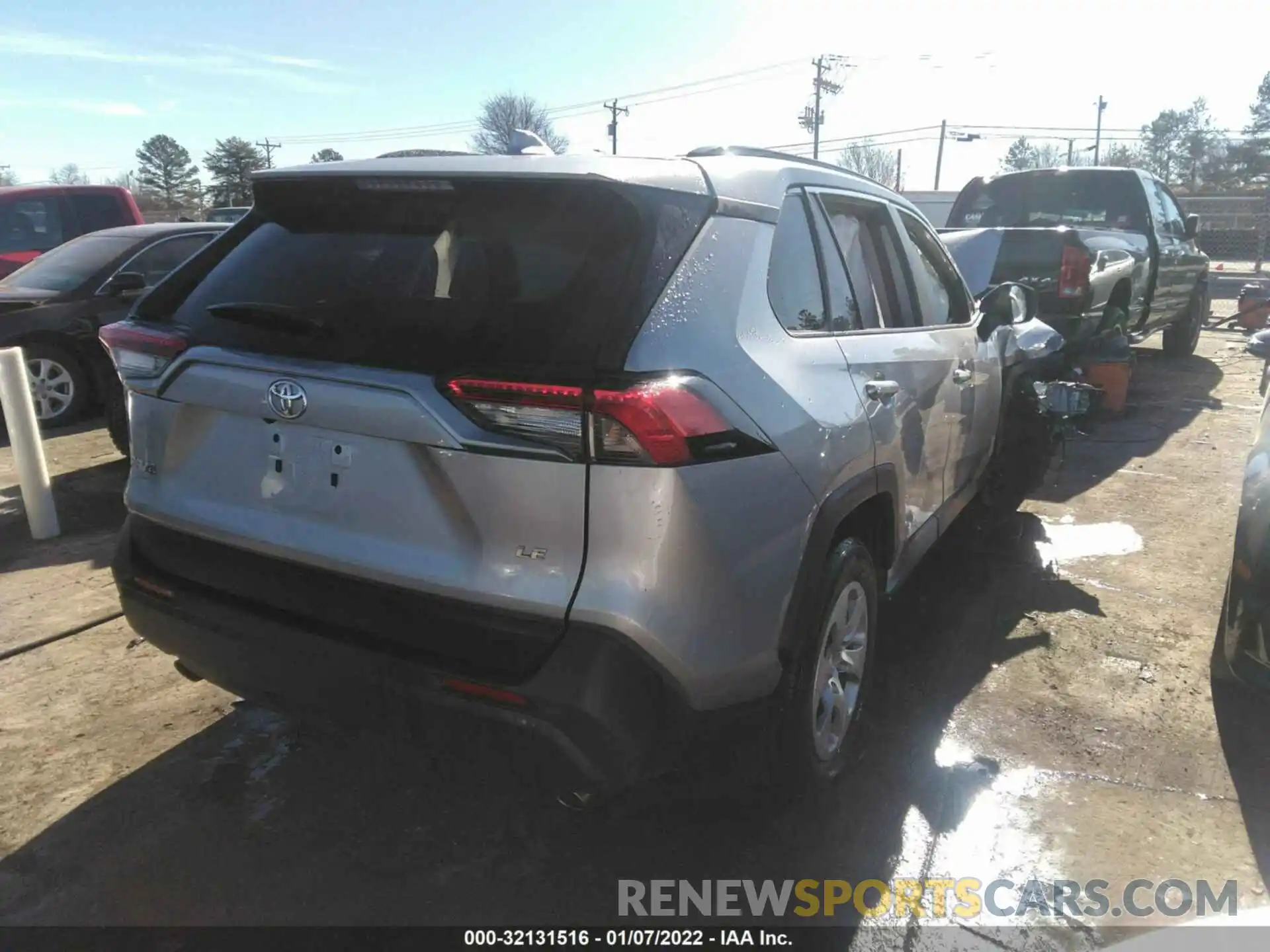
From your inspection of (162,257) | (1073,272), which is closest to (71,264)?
(162,257)

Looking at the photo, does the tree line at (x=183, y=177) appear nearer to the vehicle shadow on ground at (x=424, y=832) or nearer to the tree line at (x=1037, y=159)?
the tree line at (x=1037, y=159)

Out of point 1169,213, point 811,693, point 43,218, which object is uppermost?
point 43,218

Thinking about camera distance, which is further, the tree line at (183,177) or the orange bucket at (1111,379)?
the tree line at (183,177)

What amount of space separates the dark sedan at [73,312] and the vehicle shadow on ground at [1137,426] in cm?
706

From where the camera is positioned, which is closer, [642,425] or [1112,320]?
[642,425]

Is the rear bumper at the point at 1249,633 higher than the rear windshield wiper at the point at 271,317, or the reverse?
the rear windshield wiper at the point at 271,317

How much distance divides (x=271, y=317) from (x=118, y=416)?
4511mm

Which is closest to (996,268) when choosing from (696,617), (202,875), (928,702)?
(928,702)

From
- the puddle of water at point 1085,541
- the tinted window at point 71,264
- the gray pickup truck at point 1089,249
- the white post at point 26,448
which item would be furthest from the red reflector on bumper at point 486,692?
the tinted window at point 71,264

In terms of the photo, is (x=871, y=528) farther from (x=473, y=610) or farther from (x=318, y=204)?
(x=318, y=204)

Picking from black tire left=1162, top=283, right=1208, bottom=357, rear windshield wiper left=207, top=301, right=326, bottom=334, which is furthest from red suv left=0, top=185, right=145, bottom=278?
black tire left=1162, top=283, right=1208, bottom=357

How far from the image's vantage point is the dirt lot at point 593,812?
2.52 meters

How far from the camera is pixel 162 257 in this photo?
27.6 feet

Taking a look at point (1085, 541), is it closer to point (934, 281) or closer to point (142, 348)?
point (934, 281)
